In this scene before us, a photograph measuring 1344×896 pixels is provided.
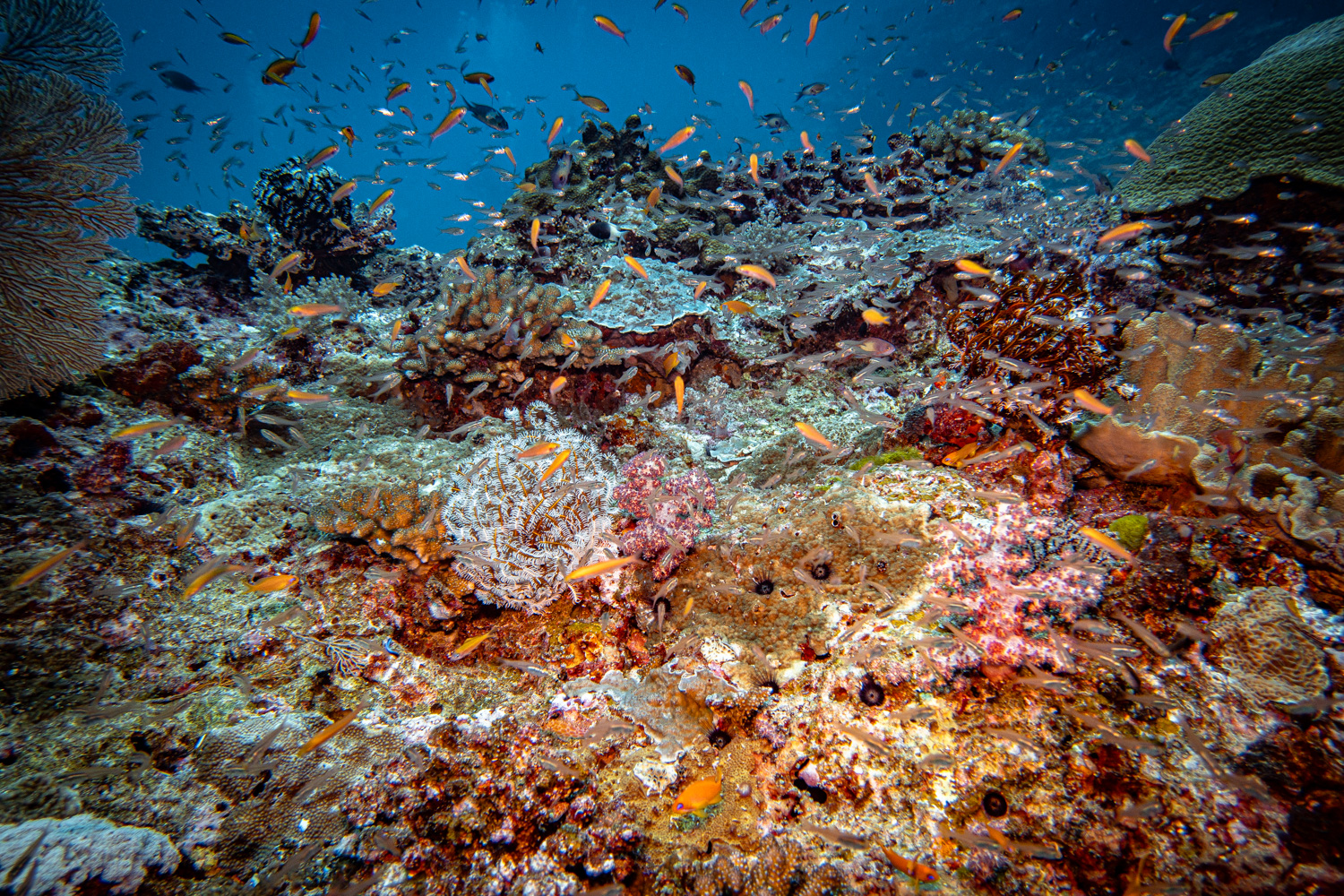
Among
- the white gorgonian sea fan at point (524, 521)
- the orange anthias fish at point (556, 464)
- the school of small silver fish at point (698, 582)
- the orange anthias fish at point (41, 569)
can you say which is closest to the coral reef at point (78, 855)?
the school of small silver fish at point (698, 582)

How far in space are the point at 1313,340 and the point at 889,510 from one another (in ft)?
13.7

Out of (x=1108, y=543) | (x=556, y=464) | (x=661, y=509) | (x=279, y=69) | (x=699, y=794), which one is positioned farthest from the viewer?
(x=279, y=69)

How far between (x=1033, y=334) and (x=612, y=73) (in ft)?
488

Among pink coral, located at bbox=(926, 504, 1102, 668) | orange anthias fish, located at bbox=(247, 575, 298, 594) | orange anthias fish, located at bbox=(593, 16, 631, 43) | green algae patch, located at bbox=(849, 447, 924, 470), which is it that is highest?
orange anthias fish, located at bbox=(593, 16, 631, 43)

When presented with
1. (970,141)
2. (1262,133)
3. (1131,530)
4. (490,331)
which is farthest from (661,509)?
(1262,133)

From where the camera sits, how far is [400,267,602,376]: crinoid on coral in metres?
5.36

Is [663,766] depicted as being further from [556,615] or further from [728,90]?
[728,90]

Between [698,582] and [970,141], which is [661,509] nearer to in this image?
[698,582]

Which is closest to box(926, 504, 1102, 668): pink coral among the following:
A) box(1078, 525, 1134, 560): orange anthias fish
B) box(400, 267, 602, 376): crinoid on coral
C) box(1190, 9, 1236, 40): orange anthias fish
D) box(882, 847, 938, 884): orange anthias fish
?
box(1078, 525, 1134, 560): orange anthias fish

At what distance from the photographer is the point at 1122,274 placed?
6719mm

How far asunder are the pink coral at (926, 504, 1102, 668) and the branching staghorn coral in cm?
776

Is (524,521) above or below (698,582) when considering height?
above

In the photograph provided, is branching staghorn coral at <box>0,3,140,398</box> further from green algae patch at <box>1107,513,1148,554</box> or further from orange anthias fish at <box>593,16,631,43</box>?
green algae patch at <box>1107,513,1148,554</box>

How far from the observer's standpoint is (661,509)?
4.06m
